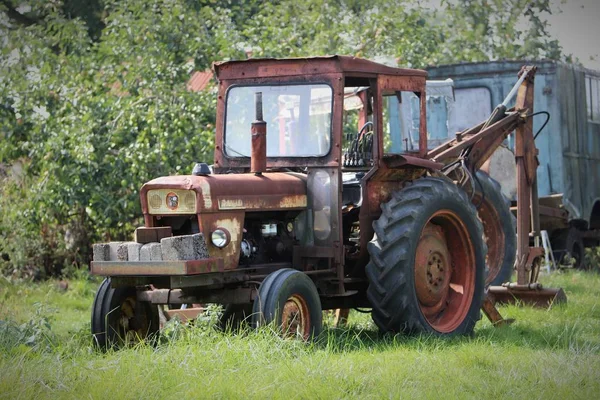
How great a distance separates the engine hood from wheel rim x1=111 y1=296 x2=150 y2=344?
0.91 meters

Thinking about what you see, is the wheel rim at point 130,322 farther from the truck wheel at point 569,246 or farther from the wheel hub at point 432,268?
the truck wheel at point 569,246

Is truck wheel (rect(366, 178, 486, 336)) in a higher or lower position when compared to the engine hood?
lower

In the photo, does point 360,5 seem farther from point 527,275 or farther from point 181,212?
point 181,212

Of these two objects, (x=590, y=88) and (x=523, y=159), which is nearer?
(x=523, y=159)

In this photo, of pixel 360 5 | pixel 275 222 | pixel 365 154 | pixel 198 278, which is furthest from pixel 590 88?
→ pixel 198 278

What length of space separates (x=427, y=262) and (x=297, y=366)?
8.83 ft

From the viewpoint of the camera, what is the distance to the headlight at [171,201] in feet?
25.2

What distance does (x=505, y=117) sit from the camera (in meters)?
10.7

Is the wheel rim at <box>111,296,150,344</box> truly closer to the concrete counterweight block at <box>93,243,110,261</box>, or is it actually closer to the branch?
the concrete counterweight block at <box>93,243,110,261</box>

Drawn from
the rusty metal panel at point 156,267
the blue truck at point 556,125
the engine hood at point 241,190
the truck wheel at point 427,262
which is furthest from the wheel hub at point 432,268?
the blue truck at point 556,125

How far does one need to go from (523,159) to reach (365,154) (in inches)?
93.8

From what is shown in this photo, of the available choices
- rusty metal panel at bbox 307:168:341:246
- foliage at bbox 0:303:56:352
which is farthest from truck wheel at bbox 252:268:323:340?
foliage at bbox 0:303:56:352

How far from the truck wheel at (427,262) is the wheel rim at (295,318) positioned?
759mm

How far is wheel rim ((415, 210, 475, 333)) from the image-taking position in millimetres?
8977
